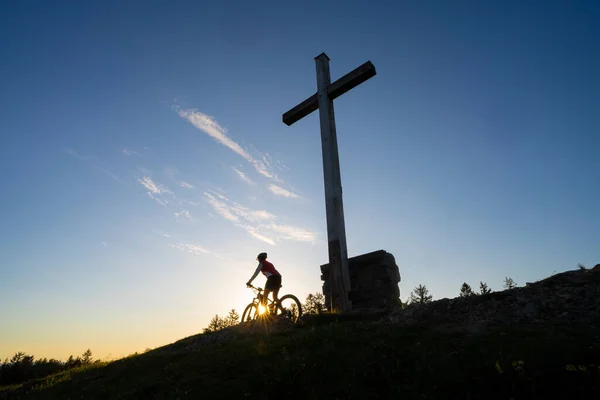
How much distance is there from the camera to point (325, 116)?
11.3 metres

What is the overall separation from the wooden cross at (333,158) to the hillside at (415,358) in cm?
97

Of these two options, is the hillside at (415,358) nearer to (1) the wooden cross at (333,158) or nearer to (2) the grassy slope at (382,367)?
(2) the grassy slope at (382,367)

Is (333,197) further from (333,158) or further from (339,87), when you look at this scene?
(339,87)

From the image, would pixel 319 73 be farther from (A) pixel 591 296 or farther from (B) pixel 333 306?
(A) pixel 591 296

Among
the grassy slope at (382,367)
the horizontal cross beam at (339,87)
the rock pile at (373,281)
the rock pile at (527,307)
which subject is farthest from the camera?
the horizontal cross beam at (339,87)

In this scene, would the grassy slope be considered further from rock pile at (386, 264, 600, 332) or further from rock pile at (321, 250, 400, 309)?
rock pile at (321, 250, 400, 309)

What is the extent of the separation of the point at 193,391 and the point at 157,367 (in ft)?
8.82

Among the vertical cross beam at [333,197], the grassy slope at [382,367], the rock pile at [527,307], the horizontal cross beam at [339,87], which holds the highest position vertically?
the horizontal cross beam at [339,87]

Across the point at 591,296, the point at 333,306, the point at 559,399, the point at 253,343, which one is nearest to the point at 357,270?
the point at 333,306

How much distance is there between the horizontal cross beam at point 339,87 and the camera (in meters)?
11.0

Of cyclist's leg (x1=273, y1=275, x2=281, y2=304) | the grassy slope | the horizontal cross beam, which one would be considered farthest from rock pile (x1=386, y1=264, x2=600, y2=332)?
the horizontal cross beam

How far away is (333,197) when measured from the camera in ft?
33.2

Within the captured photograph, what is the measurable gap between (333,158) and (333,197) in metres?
1.16

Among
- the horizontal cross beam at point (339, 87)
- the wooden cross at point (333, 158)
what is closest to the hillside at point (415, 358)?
the wooden cross at point (333, 158)
